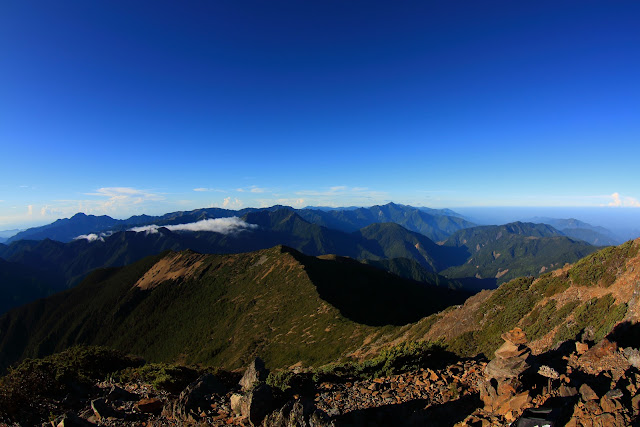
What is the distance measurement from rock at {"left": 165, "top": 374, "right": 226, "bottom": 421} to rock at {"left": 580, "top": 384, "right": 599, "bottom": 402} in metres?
19.2

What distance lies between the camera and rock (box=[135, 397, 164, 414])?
16531 millimetres

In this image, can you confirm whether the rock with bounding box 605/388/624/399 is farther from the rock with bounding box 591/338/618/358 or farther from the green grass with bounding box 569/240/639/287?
the green grass with bounding box 569/240/639/287

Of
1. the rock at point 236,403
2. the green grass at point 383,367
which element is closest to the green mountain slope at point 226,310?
the green grass at point 383,367

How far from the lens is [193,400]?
16.1 m

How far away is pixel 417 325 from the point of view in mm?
49812

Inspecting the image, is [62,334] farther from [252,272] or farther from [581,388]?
[581,388]

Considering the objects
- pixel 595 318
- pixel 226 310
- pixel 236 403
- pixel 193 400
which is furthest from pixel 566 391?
pixel 226 310

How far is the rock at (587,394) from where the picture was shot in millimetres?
10578

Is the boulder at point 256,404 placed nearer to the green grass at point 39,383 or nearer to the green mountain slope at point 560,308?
the green grass at point 39,383

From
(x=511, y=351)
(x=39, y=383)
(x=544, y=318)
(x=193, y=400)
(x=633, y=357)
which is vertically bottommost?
(x=544, y=318)

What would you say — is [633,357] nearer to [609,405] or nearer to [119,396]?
[609,405]

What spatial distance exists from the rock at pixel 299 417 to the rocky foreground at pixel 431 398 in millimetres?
40

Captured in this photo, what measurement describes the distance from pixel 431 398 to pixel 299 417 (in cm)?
766

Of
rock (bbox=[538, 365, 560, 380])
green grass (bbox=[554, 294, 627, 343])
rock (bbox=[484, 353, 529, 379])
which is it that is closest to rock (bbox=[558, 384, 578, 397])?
rock (bbox=[484, 353, 529, 379])
